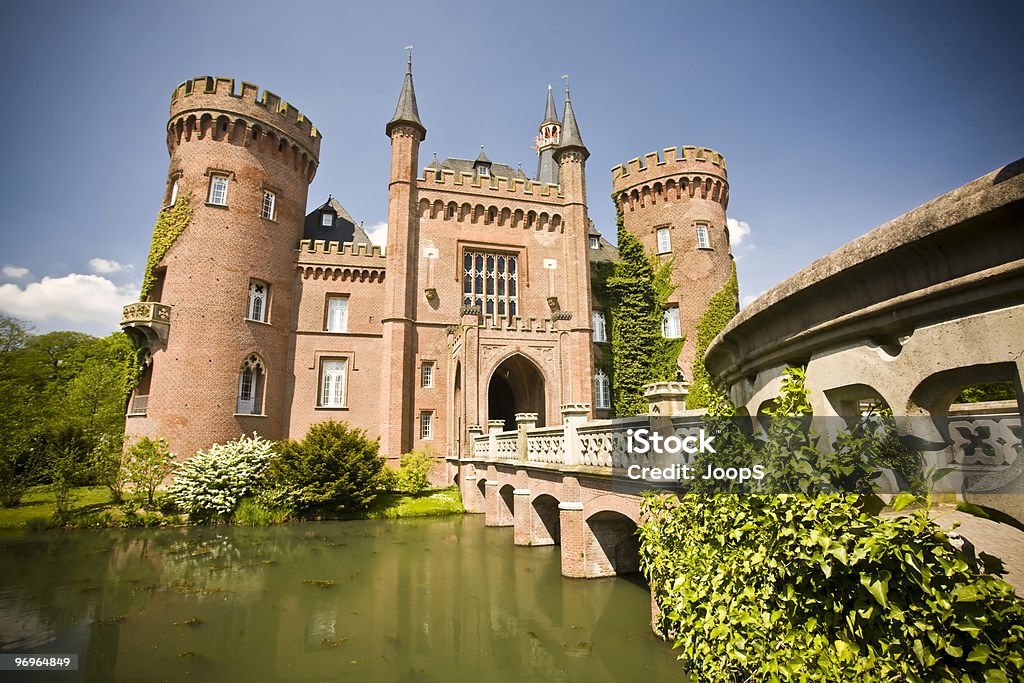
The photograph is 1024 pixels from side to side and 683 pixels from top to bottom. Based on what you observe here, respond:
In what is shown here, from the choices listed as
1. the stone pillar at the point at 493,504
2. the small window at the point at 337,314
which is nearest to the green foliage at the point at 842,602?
the stone pillar at the point at 493,504

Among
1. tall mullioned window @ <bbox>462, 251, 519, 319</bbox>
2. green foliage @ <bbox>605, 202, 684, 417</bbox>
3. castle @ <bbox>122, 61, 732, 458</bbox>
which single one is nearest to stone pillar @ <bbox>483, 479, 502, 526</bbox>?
castle @ <bbox>122, 61, 732, 458</bbox>

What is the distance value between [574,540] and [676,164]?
22.7 meters

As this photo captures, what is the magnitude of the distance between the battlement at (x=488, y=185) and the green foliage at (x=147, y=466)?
16.2 metres

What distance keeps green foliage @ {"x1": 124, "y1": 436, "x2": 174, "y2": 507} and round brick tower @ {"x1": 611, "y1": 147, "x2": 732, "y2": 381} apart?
74.4 ft

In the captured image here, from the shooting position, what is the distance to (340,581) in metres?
11.3

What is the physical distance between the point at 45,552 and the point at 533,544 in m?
12.7

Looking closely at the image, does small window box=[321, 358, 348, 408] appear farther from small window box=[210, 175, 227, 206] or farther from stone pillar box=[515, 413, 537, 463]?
stone pillar box=[515, 413, 537, 463]

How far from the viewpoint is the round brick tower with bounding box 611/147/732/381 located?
88.7 feet

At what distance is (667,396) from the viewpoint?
698 cm

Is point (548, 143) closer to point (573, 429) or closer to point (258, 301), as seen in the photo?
point (258, 301)

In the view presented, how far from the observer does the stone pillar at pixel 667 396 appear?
6953 mm

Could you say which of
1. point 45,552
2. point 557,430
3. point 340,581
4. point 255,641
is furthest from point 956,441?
point 45,552

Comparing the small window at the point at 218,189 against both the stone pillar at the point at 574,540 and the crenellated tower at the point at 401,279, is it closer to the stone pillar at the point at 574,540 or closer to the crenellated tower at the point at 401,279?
the crenellated tower at the point at 401,279

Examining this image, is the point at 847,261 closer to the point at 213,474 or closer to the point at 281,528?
the point at 281,528
